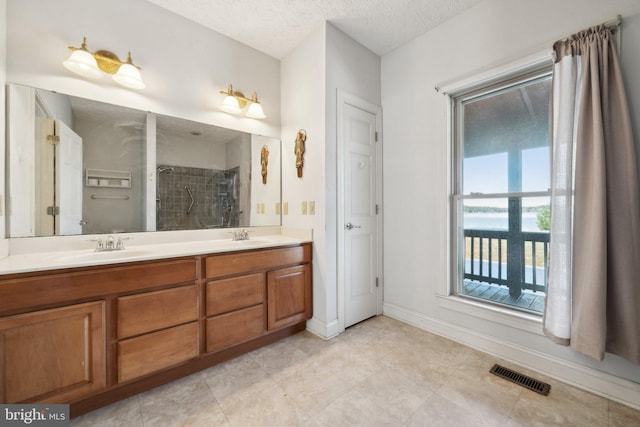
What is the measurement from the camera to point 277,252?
2188 mm

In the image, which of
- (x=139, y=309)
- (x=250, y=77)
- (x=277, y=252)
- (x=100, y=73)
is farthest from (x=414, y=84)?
(x=139, y=309)

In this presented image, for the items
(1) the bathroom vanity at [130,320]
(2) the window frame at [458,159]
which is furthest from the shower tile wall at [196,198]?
(2) the window frame at [458,159]

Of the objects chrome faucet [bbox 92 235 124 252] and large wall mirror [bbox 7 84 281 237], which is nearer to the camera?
large wall mirror [bbox 7 84 281 237]

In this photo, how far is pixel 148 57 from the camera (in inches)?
81.0

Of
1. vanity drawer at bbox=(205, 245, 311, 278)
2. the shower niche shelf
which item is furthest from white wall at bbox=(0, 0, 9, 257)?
vanity drawer at bbox=(205, 245, 311, 278)

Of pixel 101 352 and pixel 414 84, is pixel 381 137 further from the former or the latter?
pixel 101 352

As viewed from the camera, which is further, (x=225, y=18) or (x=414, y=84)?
(x=414, y=84)

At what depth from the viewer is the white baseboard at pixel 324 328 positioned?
Answer: 89.7 inches

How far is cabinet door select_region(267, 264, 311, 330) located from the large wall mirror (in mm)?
705

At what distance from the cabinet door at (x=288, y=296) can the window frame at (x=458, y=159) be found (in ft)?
4.02

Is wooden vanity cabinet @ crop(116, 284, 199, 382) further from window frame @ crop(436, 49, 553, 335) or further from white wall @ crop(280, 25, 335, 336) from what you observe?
window frame @ crop(436, 49, 553, 335)

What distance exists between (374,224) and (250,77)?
1.97 m

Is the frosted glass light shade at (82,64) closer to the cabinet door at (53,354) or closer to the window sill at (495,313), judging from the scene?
the cabinet door at (53,354)

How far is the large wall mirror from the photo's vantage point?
1.64m
